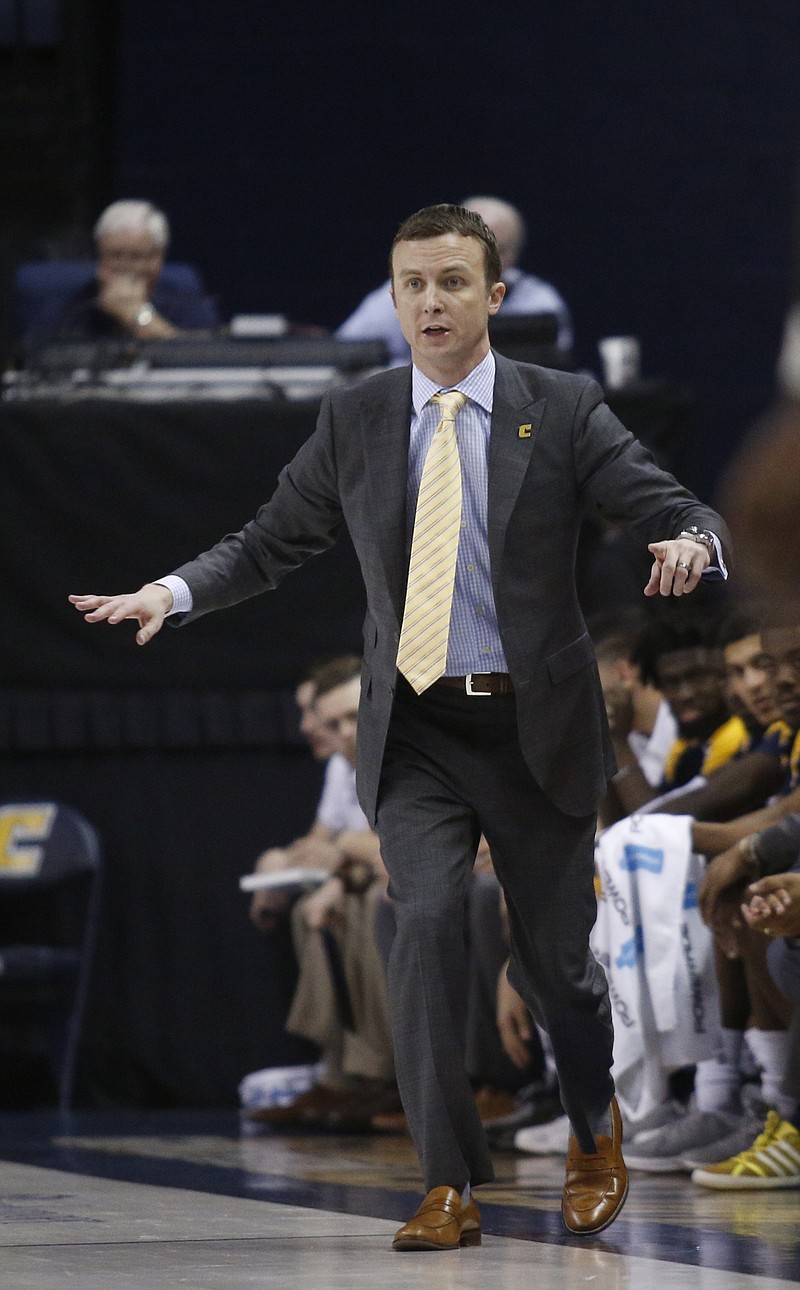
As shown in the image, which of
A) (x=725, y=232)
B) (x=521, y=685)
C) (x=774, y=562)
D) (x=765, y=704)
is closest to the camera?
(x=774, y=562)

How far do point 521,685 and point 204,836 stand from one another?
3212 mm

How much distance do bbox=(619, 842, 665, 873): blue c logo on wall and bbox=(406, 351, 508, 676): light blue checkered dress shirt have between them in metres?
1.37

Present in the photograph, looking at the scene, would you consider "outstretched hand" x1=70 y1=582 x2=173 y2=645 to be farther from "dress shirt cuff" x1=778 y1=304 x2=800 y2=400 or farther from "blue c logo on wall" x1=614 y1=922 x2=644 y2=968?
"dress shirt cuff" x1=778 y1=304 x2=800 y2=400

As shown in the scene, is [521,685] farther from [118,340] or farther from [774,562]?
[118,340]

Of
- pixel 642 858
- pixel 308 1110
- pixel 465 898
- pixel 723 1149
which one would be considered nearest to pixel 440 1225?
pixel 465 898

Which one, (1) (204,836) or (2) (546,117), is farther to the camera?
(2) (546,117)

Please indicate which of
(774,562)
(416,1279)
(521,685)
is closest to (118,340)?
(521,685)

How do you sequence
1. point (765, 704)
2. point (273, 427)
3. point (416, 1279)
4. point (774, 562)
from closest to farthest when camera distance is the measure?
point (774, 562), point (416, 1279), point (765, 704), point (273, 427)

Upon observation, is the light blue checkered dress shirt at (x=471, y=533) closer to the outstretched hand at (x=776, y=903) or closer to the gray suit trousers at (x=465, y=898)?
the gray suit trousers at (x=465, y=898)

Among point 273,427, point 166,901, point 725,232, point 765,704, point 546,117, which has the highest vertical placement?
point 546,117

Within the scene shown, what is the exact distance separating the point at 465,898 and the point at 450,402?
82cm

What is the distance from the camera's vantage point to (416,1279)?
2967mm

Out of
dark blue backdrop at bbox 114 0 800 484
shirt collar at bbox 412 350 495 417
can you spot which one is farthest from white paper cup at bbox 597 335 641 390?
shirt collar at bbox 412 350 495 417

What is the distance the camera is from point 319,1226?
3611mm
